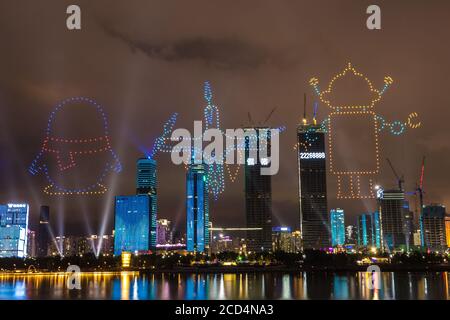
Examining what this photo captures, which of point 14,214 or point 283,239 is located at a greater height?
point 14,214

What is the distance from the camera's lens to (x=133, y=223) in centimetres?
16212

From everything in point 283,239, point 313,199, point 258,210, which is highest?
point 313,199

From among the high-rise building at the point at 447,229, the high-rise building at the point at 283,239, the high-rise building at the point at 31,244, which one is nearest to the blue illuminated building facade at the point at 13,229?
the high-rise building at the point at 31,244

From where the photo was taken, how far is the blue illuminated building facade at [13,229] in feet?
424

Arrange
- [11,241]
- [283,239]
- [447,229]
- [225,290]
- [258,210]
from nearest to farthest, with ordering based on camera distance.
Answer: [225,290], [11,241], [258,210], [283,239], [447,229]

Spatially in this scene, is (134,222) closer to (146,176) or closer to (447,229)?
(146,176)

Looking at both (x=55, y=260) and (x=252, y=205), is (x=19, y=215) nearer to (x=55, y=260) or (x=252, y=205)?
(x=55, y=260)

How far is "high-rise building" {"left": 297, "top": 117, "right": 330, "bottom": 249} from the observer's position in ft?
593

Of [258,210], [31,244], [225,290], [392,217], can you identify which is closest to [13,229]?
[31,244]

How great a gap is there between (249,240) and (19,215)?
83.2m

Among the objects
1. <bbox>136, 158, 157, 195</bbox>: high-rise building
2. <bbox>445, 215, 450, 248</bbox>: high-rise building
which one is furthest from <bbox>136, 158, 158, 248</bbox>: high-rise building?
<bbox>445, 215, 450, 248</bbox>: high-rise building

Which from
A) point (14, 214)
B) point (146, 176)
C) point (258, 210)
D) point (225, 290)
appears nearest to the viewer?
point (225, 290)

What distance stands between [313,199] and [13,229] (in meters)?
101
